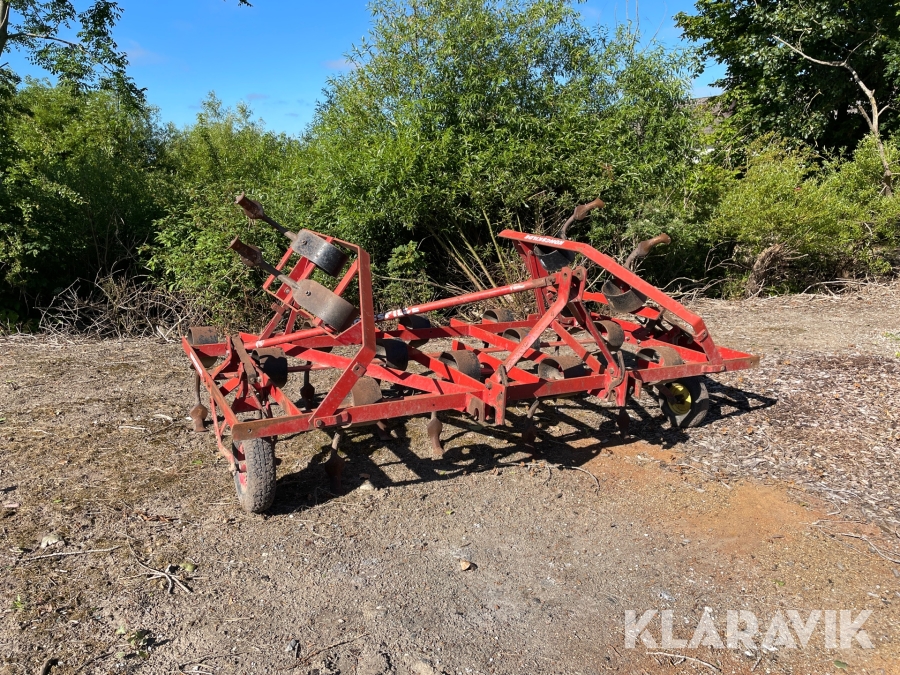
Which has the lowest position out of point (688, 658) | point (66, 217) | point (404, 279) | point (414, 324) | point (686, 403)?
point (688, 658)

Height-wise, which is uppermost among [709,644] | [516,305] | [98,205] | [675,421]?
[98,205]

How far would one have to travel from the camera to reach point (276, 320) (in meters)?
4.68

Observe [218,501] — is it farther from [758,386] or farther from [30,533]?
[758,386]

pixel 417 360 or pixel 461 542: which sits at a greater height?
pixel 417 360

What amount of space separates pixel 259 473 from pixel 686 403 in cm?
326

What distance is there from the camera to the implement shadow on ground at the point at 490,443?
13.3 feet

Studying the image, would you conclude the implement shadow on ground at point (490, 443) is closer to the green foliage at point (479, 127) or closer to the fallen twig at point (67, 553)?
the fallen twig at point (67, 553)

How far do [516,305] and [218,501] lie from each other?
5720mm

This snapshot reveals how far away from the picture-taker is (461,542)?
3.35m

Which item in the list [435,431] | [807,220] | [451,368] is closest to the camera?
[435,431]

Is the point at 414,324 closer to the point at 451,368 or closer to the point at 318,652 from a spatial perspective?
the point at 451,368

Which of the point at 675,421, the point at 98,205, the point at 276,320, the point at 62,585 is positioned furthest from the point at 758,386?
the point at 98,205

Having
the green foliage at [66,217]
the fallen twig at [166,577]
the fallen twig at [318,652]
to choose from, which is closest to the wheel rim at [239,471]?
the fallen twig at [166,577]

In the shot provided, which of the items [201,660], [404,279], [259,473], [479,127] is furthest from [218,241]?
[201,660]
